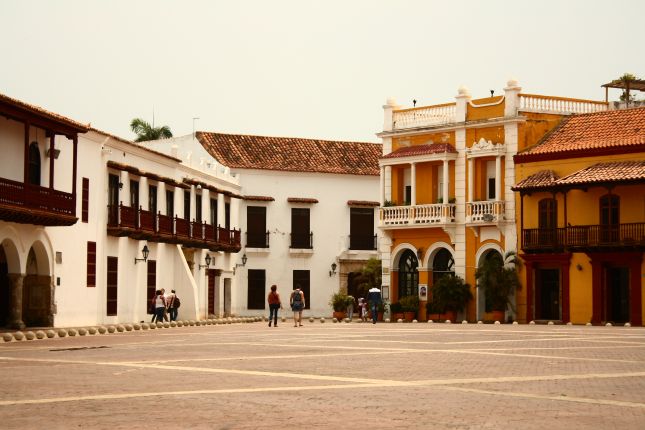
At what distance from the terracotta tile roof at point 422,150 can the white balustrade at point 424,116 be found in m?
1.02

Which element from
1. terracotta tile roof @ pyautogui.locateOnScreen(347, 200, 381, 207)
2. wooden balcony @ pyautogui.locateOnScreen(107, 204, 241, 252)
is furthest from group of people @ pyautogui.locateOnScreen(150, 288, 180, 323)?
terracotta tile roof @ pyautogui.locateOnScreen(347, 200, 381, 207)

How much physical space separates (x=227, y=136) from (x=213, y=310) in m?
11.1

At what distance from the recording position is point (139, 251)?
44.2 meters

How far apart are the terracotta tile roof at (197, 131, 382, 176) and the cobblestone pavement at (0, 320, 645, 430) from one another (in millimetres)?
34558

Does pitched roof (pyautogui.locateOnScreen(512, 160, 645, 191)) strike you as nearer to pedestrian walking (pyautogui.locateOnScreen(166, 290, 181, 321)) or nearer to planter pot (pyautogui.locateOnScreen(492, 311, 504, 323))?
planter pot (pyautogui.locateOnScreen(492, 311, 504, 323))

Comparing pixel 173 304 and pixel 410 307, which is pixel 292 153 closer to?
pixel 410 307

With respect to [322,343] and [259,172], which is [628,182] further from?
[259,172]

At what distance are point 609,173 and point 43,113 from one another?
782 inches

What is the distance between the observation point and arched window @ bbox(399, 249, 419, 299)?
5247cm

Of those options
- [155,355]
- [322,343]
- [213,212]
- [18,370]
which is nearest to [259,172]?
[213,212]

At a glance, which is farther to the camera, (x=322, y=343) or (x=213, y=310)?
(x=213, y=310)

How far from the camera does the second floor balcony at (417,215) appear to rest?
1962 inches

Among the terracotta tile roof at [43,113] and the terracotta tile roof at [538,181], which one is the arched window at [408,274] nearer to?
the terracotta tile roof at [538,181]

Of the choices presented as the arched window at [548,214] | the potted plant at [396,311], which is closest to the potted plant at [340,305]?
the potted plant at [396,311]
